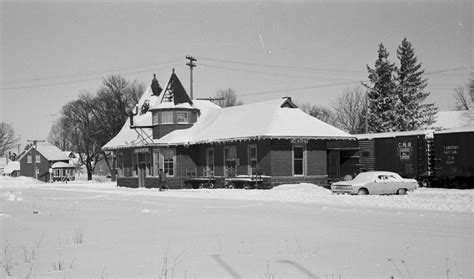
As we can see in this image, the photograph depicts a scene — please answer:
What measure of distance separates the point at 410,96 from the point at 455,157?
32735mm

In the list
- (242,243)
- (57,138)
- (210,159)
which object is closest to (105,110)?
(210,159)

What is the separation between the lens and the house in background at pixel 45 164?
92625mm

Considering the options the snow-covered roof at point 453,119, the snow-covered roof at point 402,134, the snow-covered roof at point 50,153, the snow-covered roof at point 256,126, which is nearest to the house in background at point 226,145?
the snow-covered roof at point 256,126

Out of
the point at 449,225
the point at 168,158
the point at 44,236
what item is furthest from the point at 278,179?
the point at 44,236

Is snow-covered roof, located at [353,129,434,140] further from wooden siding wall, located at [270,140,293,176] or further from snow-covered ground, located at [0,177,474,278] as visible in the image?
snow-covered ground, located at [0,177,474,278]

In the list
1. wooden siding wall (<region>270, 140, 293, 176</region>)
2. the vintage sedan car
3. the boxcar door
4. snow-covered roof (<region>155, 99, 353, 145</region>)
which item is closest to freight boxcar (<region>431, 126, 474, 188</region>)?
the vintage sedan car

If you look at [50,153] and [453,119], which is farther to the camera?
[50,153]

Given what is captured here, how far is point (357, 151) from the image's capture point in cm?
4016

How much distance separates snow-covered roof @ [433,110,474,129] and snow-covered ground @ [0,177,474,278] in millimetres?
55615

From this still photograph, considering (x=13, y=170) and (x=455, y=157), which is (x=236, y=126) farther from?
(x=13, y=170)

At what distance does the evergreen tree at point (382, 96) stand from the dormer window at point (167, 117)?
29.1 metres

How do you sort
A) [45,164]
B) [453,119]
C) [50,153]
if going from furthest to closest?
[50,153] < [45,164] < [453,119]

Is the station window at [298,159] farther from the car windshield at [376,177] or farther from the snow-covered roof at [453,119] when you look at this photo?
the snow-covered roof at [453,119]

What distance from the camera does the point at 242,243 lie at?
12.6 meters
